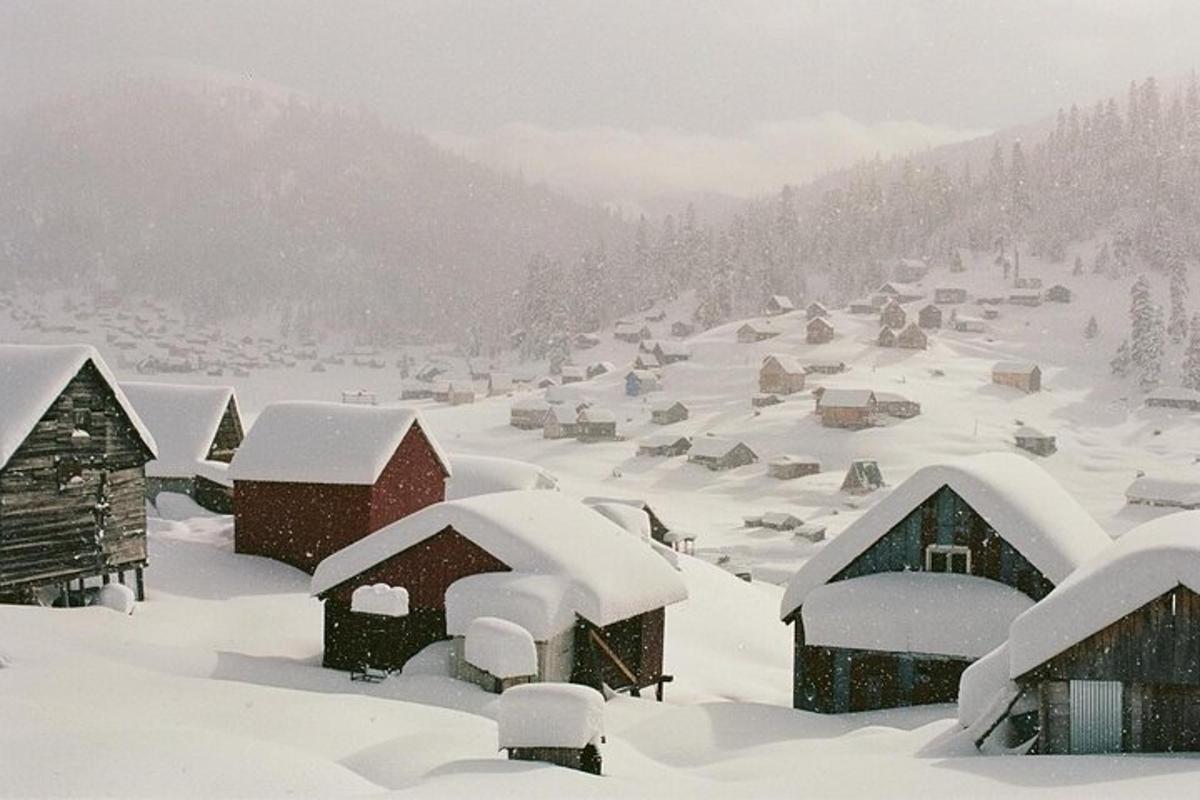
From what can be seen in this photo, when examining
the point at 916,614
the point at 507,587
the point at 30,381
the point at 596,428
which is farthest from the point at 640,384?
the point at 916,614

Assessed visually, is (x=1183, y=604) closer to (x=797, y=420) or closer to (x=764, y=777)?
(x=764, y=777)

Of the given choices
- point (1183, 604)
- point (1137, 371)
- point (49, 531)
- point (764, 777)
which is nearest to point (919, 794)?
point (764, 777)

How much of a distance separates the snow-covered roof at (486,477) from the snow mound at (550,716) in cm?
3877

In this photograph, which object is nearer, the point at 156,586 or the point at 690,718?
the point at 690,718

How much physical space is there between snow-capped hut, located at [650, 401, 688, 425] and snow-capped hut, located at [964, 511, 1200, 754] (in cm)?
10345

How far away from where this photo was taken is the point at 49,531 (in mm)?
30766

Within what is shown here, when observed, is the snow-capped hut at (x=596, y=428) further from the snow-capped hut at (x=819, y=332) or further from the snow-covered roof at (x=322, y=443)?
the snow-covered roof at (x=322, y=443)

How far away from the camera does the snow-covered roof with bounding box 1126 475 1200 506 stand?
88625mm

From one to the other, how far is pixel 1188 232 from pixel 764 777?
204 metres

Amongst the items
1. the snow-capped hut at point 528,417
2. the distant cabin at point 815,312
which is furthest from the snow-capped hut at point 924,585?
the distant cabin at point 815,312

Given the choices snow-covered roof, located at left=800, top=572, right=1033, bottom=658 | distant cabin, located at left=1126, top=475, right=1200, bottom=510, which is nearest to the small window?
snow-covered roof, located at left=800, top=572, right=1033, bottom=658

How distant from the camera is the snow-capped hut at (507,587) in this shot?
2619cm

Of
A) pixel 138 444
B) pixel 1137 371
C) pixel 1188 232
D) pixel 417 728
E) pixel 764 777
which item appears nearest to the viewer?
pixel 764 777

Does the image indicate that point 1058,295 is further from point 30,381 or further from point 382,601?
point 30,381
